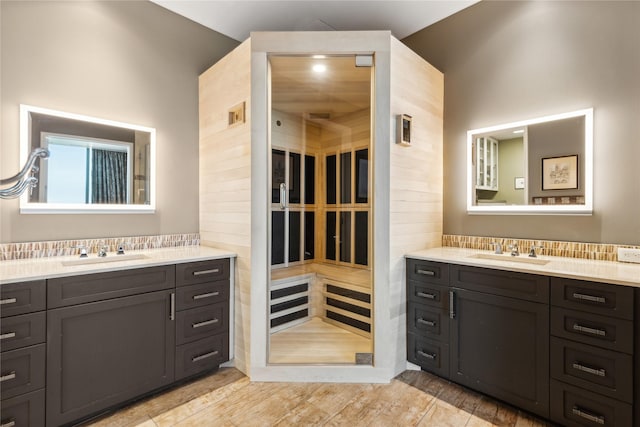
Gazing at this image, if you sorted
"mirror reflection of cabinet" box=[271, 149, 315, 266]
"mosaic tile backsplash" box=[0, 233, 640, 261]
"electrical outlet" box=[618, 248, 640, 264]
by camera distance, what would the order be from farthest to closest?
"mirror reflection of cabinet" box=[271, 149, 315, 266] → "mosaic tile backsplash" box=[0, 233, 640, 261] → "electrical outlet" box=[618, 248, 640, 264]

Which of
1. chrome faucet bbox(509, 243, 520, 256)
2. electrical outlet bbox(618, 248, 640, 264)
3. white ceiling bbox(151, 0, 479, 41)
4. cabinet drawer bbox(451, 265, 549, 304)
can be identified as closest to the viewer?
cabinet drawer bbox(451, 265, 549, 304)

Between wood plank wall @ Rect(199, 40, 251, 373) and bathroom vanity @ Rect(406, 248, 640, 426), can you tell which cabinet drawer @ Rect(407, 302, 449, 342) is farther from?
wood plank wall @ Rect(199, 40, 251, 373)

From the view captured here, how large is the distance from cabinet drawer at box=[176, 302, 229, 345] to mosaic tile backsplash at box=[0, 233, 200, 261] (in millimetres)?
726

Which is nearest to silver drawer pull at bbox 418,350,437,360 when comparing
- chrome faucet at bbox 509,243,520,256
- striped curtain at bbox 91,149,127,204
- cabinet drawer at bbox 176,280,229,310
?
chrome faucet at bbox 509,243,520,256

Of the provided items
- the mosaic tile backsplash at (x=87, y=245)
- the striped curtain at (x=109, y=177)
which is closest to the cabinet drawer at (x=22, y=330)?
the mosaic tile backsplash at (x=87, y=245)

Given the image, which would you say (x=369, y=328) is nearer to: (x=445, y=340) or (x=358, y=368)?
(x=358, y=368)

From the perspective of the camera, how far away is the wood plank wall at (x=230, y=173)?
2.25 meters

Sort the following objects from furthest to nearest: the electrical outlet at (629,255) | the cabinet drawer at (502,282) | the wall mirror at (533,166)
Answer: the wall mirror at (533,166) → the electrical outlet at (629,255) → the cabinet drawer at (502,282)

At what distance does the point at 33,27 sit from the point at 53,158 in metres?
0.83

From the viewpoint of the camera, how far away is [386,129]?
2201 millimetres

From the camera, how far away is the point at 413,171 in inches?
95.1

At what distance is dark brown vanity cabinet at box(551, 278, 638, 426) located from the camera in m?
1.49

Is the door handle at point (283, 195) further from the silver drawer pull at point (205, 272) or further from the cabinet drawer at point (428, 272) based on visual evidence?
the cabinet drawer at point (428, 272)

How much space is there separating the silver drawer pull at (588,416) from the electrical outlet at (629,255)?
920mm
